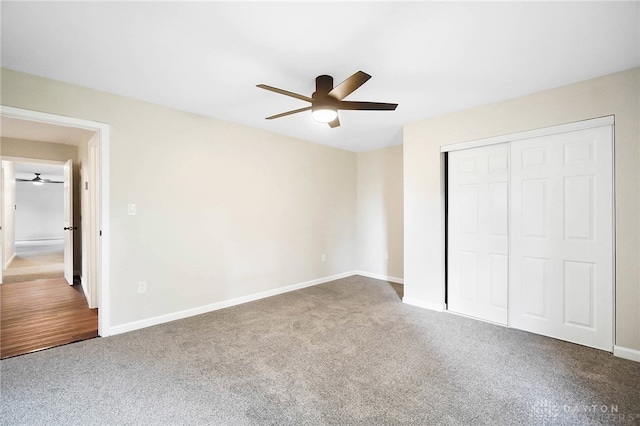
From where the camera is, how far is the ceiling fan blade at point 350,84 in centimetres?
188

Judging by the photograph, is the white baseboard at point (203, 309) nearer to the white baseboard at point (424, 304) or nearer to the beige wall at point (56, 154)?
the white baseboard at point (424, 304)

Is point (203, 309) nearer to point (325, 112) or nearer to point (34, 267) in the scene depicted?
point (325, 112)

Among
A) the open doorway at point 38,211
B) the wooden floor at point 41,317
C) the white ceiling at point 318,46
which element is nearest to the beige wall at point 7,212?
the wooden floor at point 41,317

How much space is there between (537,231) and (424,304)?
1546mm

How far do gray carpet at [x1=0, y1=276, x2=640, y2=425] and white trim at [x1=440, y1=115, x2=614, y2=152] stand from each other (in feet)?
6.66

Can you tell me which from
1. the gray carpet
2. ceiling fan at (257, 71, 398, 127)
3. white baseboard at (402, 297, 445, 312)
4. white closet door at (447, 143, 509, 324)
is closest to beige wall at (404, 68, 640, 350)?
white baseboard at (402, 297, 445, 312)

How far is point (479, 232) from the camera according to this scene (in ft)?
11.0

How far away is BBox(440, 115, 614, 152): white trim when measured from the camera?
8.37 ft

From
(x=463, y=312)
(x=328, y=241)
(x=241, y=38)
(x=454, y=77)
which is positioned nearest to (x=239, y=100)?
(x=241, y=38)

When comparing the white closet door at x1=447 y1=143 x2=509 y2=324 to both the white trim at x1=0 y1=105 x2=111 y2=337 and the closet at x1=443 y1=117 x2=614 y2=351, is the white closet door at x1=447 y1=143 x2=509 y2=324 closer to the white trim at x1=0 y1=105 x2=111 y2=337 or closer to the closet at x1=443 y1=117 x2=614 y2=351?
the closet at x1=443 y1=117 x2=614 y2=351

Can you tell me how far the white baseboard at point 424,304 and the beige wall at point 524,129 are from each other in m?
0.01

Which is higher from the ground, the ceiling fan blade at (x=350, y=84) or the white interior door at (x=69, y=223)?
the ceiling fan blade at (x=350, y=84)

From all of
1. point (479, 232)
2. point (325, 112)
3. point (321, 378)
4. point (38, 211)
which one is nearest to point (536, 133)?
point (479, 232)

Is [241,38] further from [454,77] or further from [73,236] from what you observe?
[73,236]
